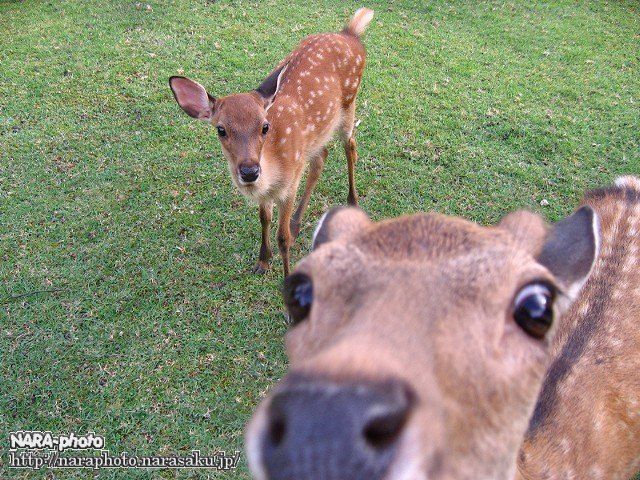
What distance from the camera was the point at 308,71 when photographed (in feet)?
16.6

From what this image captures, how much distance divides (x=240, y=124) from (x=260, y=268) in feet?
4.77

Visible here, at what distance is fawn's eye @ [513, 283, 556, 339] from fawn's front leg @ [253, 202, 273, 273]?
136 inches

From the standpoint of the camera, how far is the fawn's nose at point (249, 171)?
4152 millimetres

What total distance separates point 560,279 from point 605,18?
9024 mm

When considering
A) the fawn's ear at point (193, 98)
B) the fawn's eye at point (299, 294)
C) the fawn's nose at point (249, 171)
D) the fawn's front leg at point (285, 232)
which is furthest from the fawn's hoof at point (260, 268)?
the fawn's eye at point (299, 294)

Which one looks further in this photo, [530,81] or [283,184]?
[530,81]

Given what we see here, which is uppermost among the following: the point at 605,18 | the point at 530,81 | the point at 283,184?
the point at 605,18

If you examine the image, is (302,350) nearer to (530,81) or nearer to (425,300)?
(425,300)

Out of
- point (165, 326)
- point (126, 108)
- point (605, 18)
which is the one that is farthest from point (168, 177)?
point (605, 18)

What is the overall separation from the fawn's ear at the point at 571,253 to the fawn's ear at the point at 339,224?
0.73m

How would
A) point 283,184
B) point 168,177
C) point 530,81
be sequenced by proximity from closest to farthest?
point 283,184 → point 168,177 → point 530,81

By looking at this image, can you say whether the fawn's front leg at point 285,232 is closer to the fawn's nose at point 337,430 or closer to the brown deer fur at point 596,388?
the brown deer fur at point 596,388

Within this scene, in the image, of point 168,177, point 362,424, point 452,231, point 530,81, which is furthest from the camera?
point 530,81

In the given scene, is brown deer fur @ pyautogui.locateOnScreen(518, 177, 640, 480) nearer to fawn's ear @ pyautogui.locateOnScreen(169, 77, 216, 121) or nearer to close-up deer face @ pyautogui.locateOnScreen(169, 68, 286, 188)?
close-up deer face @ pyautogui.locateOnScreen(169, 68, 286, 188)
